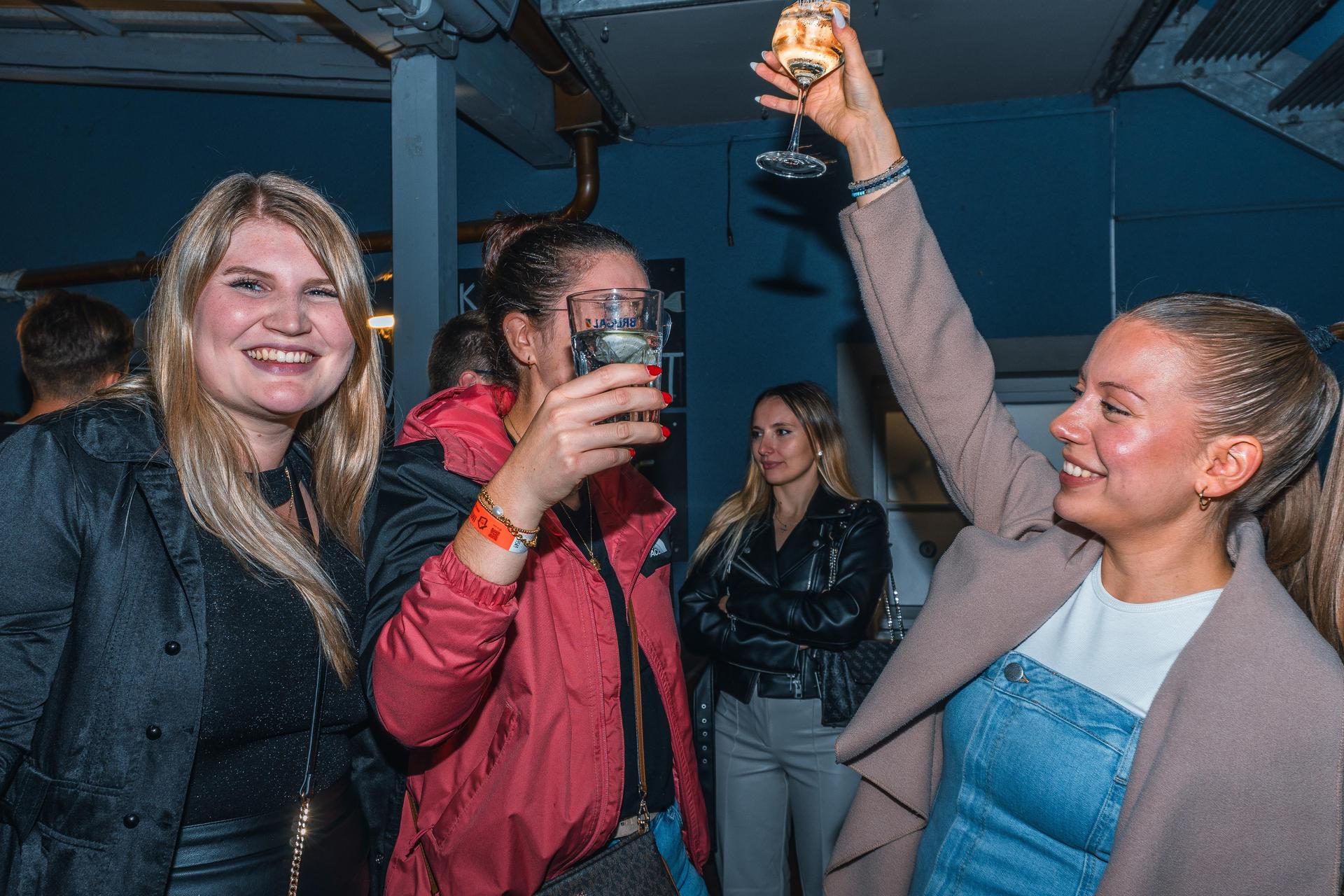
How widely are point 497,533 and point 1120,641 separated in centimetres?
99

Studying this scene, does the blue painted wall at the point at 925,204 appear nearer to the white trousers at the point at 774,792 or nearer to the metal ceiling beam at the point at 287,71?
the metal ceiling beam at the point at 287,71

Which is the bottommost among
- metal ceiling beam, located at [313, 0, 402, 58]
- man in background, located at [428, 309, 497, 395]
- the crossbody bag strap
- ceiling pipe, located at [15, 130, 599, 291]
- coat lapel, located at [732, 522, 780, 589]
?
the crossbody bag strap

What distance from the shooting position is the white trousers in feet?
9.60

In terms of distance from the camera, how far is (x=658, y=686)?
1612mm

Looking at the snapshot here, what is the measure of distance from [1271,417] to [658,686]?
1103mm

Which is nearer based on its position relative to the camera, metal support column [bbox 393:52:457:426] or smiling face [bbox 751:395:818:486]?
smiling face [bbox 751:395:818:486]

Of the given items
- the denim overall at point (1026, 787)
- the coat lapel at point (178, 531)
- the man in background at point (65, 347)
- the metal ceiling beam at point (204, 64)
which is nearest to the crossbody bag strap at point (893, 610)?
the denim overall at point (1026, 787)

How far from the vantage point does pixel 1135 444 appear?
1340mm

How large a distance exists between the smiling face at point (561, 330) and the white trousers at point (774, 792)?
1.86 m

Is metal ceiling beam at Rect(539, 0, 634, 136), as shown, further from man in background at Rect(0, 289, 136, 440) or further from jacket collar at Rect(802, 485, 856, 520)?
man in background at Rect(0, 289, 136, 440)

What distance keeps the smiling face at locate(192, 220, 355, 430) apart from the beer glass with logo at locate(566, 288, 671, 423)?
1.67 ft

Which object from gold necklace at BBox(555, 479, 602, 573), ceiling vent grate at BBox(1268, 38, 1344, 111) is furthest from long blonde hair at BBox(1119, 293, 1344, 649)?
ceiling vent grate at BBox(1268, 38, 1344, 111)

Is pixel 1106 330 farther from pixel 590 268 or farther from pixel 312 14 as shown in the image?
pixel 312 14

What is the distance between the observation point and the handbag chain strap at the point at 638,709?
150 cm
